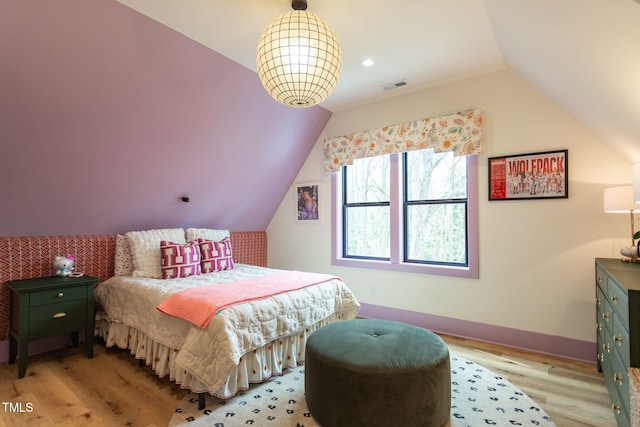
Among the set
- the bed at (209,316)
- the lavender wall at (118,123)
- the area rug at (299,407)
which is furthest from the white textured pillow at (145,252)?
the area rug at (299,407)

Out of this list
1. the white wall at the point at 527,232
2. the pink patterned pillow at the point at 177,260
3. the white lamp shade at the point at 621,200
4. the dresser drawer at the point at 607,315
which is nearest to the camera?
the dresser drawer at the point at 607,315

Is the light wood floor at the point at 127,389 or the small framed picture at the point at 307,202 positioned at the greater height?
the small framed picture at the point at 307,202

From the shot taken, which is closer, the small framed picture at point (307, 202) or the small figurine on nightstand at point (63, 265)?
the small figurine on nightstand at point (63, 265)

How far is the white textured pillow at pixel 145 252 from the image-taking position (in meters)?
3.07

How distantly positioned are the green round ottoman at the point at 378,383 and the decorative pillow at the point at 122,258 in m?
2.20

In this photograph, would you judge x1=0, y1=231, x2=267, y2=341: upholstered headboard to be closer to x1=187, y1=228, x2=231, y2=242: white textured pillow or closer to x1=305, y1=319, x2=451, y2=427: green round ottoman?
x1=187, y1=228, x2=231, y2=242: white textured pillow

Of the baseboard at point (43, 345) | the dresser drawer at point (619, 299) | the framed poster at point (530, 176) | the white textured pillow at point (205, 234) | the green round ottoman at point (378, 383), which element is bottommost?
the baseboard at point (43, 345)

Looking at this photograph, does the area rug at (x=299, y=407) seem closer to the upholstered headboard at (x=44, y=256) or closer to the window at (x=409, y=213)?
the window at (x=409, y=213)

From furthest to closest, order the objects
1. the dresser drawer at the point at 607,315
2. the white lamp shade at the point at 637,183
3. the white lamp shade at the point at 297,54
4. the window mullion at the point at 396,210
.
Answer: the window mullion at the point at 396,210 < the dresser drawer at the point at 607,315 < the white lamp shade at the point at 637,183 < the white lamp shade at the point at 297,54

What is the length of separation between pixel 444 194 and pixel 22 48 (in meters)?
3.43

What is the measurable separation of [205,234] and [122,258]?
2.73 feet

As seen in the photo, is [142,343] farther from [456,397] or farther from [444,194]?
[444,194]

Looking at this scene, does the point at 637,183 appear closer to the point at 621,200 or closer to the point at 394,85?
the point at 621,200

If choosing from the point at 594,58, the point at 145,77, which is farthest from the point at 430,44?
the point at 145,77
